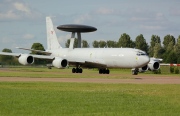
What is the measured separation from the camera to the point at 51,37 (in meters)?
81.5

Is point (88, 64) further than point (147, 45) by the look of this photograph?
No

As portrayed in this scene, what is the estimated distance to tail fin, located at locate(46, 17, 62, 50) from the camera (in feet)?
264

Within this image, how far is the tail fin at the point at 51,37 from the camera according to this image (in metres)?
80.6

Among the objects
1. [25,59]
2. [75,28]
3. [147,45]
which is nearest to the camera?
[25,59]

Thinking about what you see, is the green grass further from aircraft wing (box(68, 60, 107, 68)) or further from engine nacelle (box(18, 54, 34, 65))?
aircraft wing (box(68, 60, 107, 68))

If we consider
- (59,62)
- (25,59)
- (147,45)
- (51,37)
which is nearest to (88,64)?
(59,62)

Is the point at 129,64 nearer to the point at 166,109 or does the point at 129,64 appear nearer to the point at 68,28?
the point at 68,28

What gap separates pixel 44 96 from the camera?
846 inches

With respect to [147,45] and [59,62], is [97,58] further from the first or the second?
[147,45]

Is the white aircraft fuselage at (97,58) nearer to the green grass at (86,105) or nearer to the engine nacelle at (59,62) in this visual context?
the engine nacelle at (59,62)

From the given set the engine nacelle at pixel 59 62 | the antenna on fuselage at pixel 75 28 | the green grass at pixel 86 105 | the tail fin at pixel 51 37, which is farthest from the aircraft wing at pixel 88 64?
the green grass at pixel 86 105

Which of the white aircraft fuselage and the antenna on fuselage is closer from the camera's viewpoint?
the white aircraft fuselage

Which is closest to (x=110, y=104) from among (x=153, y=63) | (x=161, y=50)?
(x=153, y=63)

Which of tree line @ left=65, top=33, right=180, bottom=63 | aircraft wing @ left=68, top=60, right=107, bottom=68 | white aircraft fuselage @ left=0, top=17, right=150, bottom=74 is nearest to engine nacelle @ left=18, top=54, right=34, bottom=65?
white aircraft fuselage @ left=0, top=17, right=150, bottom=74
